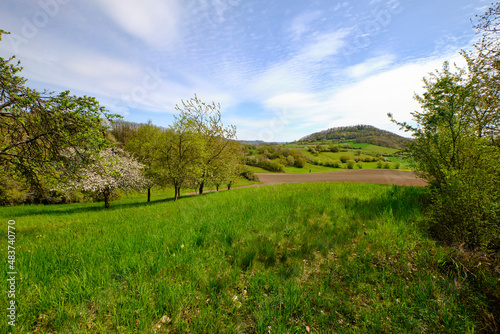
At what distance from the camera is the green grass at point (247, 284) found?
2.54 metres

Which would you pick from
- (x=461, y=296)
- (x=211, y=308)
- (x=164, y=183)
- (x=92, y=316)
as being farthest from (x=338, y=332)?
(x=164, y=183)

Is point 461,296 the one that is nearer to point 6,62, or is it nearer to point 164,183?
point 6,62

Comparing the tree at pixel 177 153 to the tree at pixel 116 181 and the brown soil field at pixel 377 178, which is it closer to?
the tree at pixel 116 181

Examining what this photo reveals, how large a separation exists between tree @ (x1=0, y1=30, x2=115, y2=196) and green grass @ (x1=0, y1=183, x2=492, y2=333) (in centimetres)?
341

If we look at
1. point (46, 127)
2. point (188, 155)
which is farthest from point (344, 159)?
point (46, 127)

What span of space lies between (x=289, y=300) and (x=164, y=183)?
62.8ft

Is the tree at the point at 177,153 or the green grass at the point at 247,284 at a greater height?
the tree at the point at 177,153

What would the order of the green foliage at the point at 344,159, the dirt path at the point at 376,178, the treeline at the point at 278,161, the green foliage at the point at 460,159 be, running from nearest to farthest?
the green foliage at the point at 460,159, the dirt path at the point at 376,178, the green foliage at the point at 344,159, the treeline at the point at 278,161

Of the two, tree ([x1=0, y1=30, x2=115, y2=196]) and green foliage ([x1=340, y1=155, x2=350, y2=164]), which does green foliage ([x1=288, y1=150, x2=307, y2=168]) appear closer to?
green foliage ([x1=340, y1=155, x2=350, y2=164])

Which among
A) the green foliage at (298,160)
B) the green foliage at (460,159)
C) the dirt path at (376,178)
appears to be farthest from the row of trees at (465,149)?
the green foliage at (298,160)

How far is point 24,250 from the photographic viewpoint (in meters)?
4.47

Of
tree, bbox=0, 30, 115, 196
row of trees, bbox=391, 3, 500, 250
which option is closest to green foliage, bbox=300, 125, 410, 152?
row of trees, bbox=391, 3, 500, 250

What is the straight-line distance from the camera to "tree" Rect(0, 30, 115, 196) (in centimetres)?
530

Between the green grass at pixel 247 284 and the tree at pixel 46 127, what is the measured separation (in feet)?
11.2
